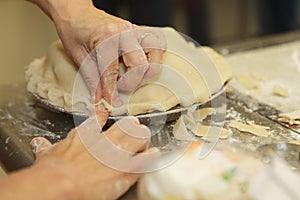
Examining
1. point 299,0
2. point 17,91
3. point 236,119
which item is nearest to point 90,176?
point 236,119

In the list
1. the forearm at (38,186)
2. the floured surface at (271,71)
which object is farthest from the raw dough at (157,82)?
the forearm at (38,186)

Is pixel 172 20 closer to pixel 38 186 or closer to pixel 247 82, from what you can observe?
pixel 247 82

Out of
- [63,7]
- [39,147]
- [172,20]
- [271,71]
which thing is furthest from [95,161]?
[172,20]

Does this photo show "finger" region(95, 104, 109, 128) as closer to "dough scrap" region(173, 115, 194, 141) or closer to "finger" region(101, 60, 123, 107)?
"finger" region(101, 60, 123, 107)

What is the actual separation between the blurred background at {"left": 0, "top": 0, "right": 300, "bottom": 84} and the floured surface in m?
0.79

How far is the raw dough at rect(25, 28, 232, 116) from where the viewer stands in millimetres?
1017

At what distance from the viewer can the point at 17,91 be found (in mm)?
1283

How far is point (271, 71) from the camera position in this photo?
4.37ft

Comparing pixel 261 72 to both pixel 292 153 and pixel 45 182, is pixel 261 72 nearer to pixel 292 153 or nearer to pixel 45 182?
pixel 292 153

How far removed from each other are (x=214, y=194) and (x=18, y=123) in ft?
1.69

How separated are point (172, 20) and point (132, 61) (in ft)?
5.13

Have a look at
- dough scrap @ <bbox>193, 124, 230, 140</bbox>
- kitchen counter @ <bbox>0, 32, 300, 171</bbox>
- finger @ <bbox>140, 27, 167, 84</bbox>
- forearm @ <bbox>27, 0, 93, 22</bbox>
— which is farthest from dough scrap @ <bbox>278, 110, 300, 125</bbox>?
forearm @ <bbox>27, 0, 93, 22</bbox>

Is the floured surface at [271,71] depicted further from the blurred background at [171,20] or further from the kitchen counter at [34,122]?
the blurred background at [171,20]

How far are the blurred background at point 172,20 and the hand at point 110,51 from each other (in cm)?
114
